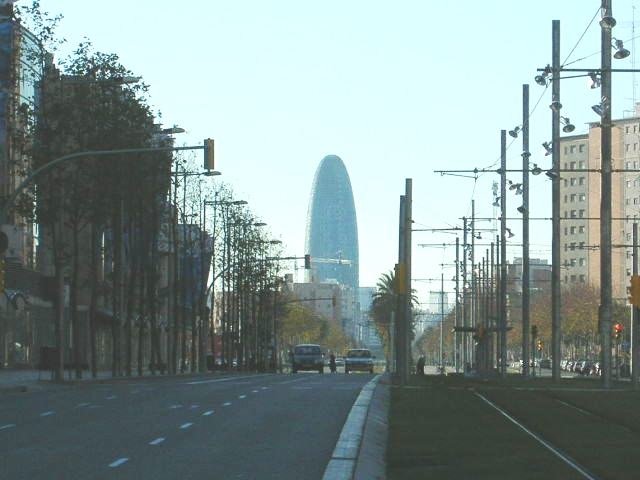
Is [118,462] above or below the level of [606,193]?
below

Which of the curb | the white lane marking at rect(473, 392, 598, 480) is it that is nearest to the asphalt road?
the curb

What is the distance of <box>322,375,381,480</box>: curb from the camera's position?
19.2m

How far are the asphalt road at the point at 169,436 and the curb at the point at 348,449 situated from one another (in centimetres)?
23

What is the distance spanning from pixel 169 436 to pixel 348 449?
4943 mm

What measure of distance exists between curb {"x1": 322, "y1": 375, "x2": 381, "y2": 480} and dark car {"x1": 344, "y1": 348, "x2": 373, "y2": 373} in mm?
81427

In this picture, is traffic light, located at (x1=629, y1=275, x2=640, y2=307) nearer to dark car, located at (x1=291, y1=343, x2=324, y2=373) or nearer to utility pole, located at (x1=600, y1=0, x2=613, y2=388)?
utility pole, located at (x1=600, y1=0, x2=613, y2=388)

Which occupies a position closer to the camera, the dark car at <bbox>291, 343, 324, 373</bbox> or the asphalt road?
the asphalt road

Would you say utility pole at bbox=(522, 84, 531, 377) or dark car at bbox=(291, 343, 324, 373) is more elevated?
utility pole at bbox=(522, 84, 531, 377)

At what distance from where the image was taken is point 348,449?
2297cm

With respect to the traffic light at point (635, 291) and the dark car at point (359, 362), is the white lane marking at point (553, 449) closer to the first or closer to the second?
the traffic light at point (635, 291)

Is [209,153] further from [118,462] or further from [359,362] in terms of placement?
[359,362]

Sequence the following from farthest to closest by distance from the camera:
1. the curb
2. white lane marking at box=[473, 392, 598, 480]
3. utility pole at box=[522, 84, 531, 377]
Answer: utility pole at box=[522, 84, 531, 377], white lane marking at box=[473, 392, 598, 480], the curb

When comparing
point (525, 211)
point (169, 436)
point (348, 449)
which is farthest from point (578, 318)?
point (348, 449)

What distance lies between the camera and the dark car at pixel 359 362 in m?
117
